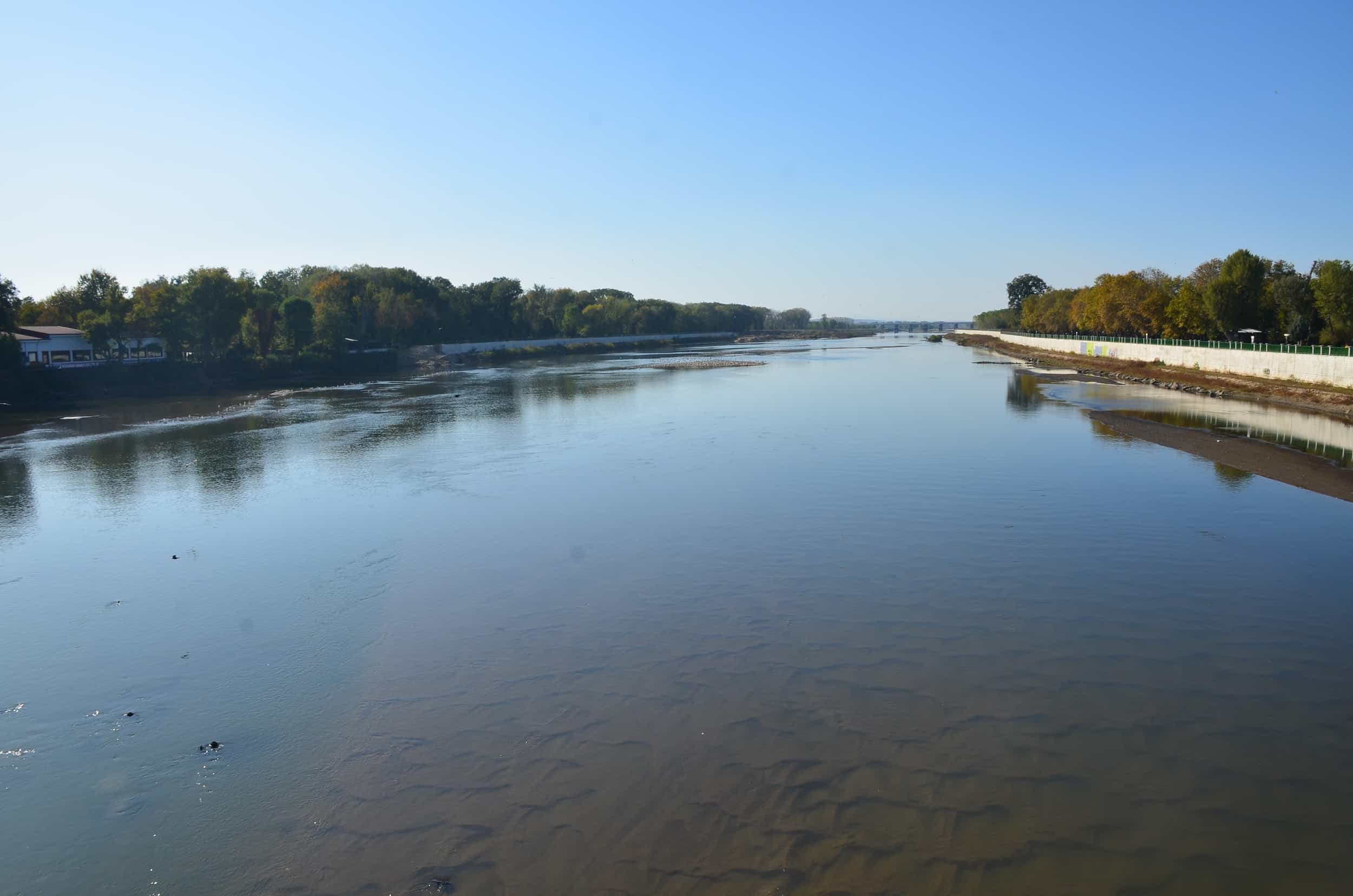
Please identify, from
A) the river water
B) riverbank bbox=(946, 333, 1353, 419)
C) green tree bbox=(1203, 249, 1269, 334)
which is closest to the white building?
the river water

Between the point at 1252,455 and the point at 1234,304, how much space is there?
29099 millimetres

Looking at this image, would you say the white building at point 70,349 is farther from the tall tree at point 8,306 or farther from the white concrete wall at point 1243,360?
the white concrete wall at point 1243,360

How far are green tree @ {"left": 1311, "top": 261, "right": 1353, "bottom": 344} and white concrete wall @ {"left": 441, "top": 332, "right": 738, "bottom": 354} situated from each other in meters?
66.6

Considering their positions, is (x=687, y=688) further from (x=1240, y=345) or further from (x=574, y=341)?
(x=574, y=341)

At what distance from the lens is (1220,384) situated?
1491 inches

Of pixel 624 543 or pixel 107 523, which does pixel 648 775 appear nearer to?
pixel 624 543

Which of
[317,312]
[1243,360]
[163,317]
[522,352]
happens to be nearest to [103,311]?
[163,317]

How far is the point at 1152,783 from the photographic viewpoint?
20.7 ft

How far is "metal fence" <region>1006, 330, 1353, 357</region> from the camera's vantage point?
30830mm

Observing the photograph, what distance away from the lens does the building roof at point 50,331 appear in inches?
1858

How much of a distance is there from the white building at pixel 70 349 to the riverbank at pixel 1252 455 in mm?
49159

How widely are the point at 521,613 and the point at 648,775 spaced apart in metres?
4.15

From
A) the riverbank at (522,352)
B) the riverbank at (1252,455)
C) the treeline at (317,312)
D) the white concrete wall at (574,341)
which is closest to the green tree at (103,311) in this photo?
the treeline at (317,312)

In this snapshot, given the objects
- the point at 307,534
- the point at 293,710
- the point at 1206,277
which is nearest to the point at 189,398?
the point at 307,534
